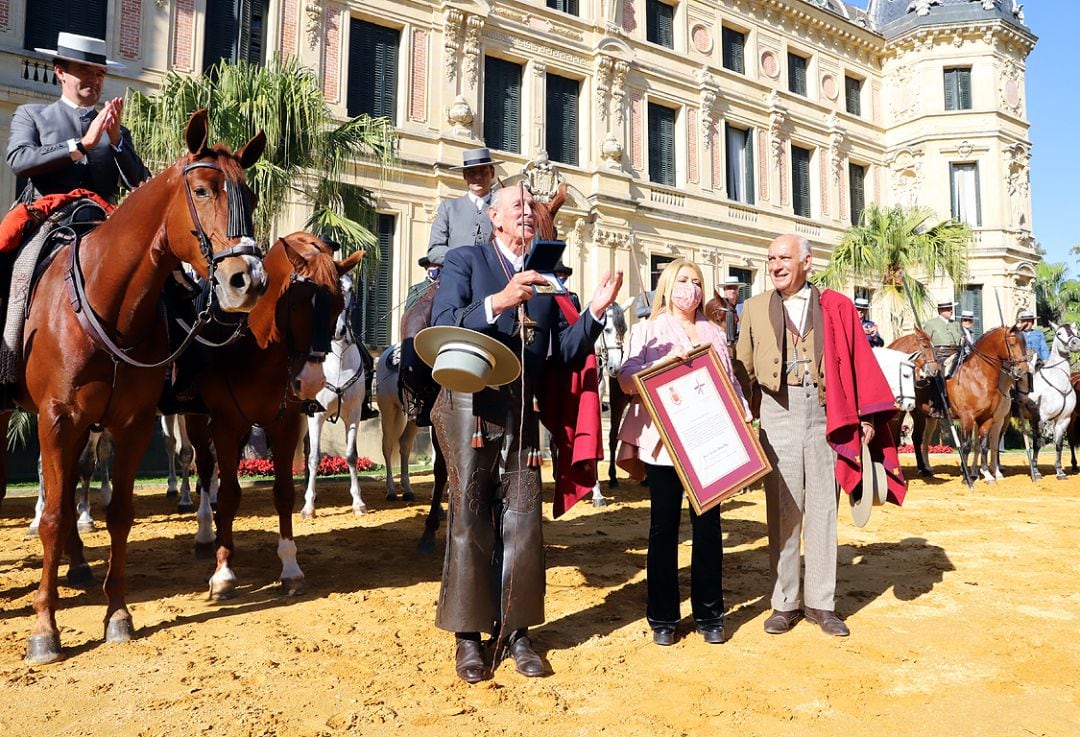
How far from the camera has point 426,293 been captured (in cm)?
603

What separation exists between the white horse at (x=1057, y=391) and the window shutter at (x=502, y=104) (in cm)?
1271

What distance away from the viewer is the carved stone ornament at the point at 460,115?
56.4ft

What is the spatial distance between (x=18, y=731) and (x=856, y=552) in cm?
570

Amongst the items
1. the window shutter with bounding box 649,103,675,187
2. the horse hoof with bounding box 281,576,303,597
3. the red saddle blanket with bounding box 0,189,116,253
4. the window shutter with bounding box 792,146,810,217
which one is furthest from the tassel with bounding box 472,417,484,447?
the window shutter with bounding box 792,146,810,217

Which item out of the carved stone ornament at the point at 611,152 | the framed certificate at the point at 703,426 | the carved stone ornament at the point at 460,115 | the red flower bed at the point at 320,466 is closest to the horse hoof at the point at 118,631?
the framed certificate at the point at 703,426

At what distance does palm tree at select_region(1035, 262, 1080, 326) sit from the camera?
28141mm

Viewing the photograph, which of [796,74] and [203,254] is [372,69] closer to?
[203,254]

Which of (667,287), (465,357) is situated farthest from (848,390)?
(465,357)

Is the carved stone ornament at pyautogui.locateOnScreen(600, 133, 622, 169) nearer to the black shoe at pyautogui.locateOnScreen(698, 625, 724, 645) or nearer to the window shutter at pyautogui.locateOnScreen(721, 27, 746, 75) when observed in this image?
the window shutter at pyautogui.locateOnScreen(721, 27, 746, 75)

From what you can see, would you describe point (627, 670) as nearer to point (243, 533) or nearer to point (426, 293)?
point (426, 293)

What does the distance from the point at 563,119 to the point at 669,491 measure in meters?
17.4

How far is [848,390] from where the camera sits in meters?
4.01

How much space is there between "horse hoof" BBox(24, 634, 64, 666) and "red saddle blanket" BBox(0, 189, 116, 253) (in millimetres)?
2186

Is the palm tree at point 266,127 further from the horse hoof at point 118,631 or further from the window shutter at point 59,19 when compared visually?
the horse hoof at point 118,631
